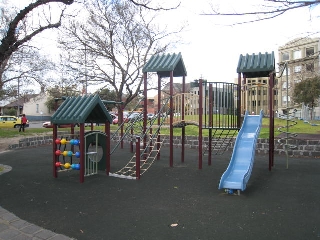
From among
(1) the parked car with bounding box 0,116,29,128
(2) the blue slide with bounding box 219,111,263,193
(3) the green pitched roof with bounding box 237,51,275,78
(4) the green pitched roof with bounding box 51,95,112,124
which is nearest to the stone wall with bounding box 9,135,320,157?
(2) the blue slide with bounding box 219,111,263,193

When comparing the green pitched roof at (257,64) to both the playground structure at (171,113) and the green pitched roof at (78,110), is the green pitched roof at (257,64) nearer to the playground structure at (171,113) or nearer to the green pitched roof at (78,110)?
the playground structure at (171,113)

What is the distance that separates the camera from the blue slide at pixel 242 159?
6027 millimetres

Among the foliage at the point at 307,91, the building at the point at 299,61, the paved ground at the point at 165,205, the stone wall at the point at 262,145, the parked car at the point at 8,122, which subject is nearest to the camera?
the paved ground at the point at 165,205

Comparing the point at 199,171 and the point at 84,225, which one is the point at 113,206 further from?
the point at 199,171

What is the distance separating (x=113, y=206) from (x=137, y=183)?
1906 mm

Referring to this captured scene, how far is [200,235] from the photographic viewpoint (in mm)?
3852

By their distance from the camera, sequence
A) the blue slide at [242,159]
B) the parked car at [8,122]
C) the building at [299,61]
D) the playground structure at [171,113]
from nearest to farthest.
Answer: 1. the blue slide at [242,159]
2. the playground structure at [171,113]
3. the building at [299,61]
4. the parked car at [8,122]

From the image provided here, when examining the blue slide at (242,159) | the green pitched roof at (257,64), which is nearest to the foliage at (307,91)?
the green pitched roof at (257,64)

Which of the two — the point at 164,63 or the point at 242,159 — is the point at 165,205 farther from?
the point at 164,63

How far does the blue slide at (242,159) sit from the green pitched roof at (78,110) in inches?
142

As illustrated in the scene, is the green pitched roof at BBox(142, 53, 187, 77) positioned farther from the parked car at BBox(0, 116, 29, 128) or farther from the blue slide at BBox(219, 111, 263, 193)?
the parked car at BBox(0, 116, 29, 128)

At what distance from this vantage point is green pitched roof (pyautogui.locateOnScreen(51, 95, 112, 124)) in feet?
22.8

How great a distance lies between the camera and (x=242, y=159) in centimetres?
694

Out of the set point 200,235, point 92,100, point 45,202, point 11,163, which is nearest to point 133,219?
point 200,235
